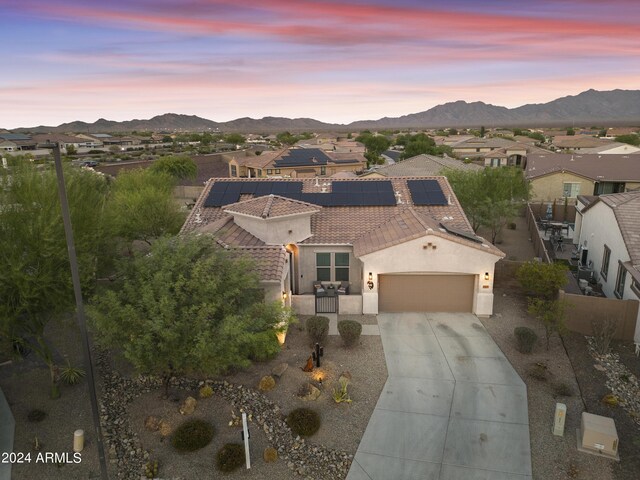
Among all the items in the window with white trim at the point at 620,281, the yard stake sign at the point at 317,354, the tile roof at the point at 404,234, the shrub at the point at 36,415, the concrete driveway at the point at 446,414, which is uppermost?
the tile roof at the point at 404,234

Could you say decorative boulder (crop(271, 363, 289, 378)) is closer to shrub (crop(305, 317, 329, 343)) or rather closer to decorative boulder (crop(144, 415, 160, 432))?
shrub (crop(305, 317, 329, 343))

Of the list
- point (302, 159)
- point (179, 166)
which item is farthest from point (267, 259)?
point (179, 166)

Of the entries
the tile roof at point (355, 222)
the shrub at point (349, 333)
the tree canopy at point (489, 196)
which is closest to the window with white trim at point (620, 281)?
the tile roof at point (355, 222)

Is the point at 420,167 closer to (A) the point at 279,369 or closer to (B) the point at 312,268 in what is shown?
(B) the point at 312,268

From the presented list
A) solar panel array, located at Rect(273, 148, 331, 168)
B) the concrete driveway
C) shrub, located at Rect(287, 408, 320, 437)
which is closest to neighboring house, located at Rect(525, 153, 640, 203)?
solar panel array, located at Rect(273, 148, 331, 168)

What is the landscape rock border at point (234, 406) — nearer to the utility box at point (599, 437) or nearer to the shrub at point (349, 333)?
the shrub at point (349, 333)

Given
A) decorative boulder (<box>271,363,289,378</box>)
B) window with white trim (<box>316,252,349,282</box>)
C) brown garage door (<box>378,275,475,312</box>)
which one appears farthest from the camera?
window with white trim (<box>316,252,349,282</box>)
